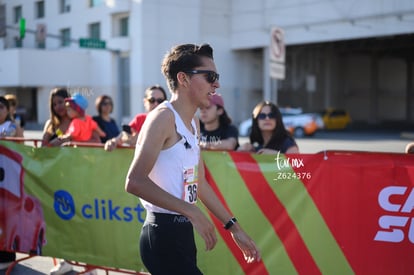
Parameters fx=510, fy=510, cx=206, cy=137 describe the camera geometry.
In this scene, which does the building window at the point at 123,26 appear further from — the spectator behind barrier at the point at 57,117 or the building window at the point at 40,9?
the spectator behind barrier at the point at 57,117

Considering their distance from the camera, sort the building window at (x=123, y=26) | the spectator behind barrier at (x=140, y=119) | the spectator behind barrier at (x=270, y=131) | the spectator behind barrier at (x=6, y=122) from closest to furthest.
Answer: the spectator behind barrier at (x=270, y=131)
the spectator behind barrier at (x=140, y=119)
the spectator behind barrier at (x=6, y=122)
the building window at (x=123, y=26)

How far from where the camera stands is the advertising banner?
3.73 metres

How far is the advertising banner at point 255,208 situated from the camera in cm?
373

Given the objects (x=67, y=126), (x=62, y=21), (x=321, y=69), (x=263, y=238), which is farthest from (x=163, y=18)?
(x=263, y=238)

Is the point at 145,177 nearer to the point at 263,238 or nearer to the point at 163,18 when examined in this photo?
the point at 263,238

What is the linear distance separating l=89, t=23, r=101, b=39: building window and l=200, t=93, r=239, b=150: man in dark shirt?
113ft

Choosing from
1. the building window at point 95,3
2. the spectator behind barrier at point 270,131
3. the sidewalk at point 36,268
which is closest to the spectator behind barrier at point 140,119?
the spectator behind barrier at point 270,131

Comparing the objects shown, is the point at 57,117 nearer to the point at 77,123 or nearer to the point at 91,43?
the point at 77,123

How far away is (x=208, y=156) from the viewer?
14.3 feet

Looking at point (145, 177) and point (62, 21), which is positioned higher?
point (62, 21)

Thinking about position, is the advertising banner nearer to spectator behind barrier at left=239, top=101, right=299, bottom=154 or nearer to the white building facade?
spectator behind barrier at left=239, top=101, right=299, bottom=154

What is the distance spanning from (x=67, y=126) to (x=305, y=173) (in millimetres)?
3127

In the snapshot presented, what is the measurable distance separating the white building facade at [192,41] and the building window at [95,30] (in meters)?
0.08

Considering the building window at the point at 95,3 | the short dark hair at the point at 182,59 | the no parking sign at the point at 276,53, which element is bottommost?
the short dark hair at the point at 182,59
